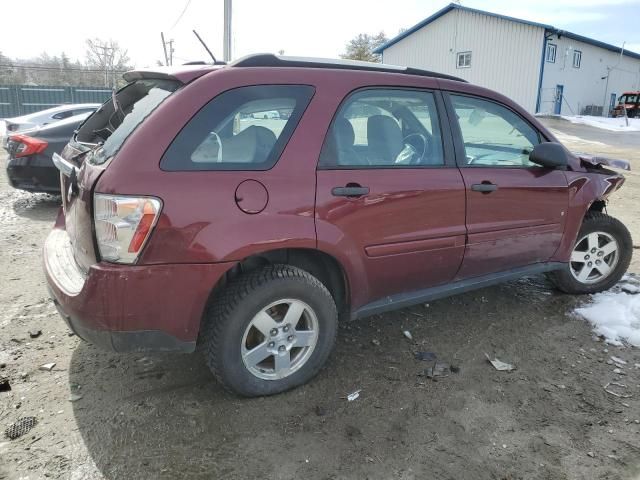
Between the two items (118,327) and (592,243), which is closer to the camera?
(118,327)

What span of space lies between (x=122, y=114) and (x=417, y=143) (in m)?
1.77

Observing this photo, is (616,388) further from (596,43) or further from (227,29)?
(596,43)

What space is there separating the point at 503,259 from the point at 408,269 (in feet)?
3.01

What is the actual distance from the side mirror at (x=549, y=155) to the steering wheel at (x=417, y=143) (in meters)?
0.90

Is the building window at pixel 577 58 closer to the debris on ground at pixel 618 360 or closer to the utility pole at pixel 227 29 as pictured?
the utility pole at pixel 227 29

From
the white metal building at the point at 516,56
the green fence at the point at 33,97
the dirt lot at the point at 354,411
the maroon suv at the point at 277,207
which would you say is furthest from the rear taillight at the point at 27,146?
the white metal building at the point at 516,56

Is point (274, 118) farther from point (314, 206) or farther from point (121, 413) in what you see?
point (121, 413)

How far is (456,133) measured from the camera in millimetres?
3377

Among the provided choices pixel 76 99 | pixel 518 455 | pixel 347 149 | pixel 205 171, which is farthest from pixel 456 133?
pixel 76 99

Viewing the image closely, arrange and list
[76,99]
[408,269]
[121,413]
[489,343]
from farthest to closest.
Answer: [76,99] → [489,343] → [408,269] → [121,413]

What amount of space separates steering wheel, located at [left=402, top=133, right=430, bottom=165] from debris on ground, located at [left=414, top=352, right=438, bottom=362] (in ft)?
4.15

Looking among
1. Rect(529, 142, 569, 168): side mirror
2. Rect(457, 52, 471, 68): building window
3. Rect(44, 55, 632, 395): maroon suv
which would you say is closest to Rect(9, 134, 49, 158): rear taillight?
Rect(44, 55, 632, 395): maroon suv

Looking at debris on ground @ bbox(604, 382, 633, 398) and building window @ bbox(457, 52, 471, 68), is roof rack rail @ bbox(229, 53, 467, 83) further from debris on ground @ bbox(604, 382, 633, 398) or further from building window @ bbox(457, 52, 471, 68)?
building window @ bbox(457, 52, 471, 68)

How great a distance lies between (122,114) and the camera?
9.59 feet
